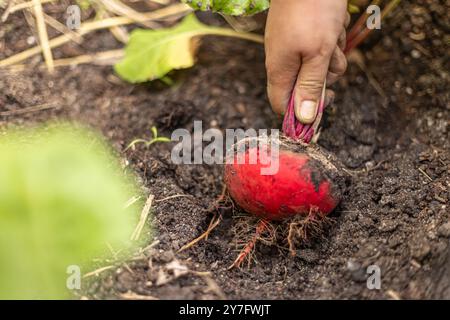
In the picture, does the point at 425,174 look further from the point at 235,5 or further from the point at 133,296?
the point at 133,296

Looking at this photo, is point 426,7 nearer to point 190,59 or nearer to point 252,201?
point 190,59

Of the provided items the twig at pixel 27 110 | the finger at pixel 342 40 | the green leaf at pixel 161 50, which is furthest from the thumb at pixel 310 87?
the twig at pixel 27 110

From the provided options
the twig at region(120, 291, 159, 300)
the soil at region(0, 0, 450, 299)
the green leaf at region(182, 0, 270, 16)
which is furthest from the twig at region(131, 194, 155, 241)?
the green leaf at region(182, 0, 270, 16)

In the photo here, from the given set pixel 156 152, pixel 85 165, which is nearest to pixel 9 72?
pixel 156 152

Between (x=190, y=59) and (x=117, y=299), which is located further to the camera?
(x=190, y=59)

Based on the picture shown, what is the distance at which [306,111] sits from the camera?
6.21ft

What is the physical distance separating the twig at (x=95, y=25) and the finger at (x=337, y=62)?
46.2 inches

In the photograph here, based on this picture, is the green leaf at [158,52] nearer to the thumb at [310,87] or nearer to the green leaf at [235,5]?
the green leaf at [235,5]

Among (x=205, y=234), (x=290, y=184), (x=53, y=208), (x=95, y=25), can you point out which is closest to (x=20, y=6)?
(x=95, y=25)

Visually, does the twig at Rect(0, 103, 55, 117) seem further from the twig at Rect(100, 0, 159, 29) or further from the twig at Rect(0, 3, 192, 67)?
the twig at Rect(100, 0, 159, 29)

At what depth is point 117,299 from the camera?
148cm

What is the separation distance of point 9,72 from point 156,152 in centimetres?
88

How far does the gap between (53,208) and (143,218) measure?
1443 millimetres
